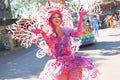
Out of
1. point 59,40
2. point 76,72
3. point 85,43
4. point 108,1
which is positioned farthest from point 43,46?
point 108,1

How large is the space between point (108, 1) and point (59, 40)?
153 ft

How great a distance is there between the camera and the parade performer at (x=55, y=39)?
521cm

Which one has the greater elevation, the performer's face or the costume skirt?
the performer's face

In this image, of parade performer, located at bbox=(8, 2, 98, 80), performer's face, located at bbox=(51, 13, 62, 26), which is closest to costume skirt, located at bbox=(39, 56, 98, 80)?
parade performer, located at bbox=(8, 2, 98, 80)

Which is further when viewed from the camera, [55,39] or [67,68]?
[55,39]

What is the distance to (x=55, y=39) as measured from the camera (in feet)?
17.4

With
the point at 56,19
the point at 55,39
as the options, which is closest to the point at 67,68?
the point at 55,39

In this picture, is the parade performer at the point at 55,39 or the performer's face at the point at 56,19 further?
the performer's face at the point at 56,19

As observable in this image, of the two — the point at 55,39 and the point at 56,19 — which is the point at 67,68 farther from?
the point at 56,19

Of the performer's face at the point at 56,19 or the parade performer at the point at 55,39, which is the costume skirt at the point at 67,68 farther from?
the performer's face at the point at 56,19

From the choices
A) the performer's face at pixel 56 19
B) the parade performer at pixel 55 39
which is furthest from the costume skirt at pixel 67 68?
the performer's face at pixel 56 19

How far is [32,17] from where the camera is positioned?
5.40 m

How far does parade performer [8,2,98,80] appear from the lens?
5.21 m

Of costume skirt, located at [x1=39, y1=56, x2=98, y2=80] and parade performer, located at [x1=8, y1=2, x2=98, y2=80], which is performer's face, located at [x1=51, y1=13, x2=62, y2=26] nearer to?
parade performer, located at [x1=8, y1=2, x2=98, y2=80]
